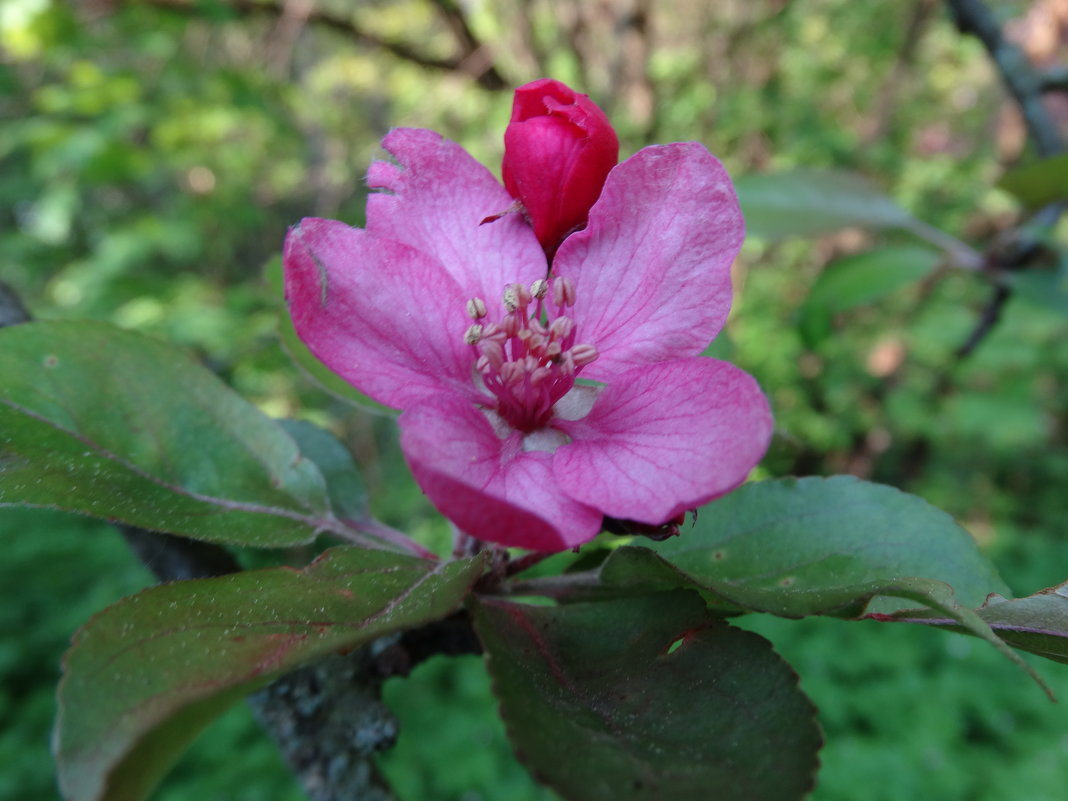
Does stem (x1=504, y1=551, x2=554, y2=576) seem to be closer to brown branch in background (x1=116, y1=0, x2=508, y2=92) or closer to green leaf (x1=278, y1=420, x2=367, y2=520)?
green leaf (x1=278, y1=420, x2=367, y2=520)

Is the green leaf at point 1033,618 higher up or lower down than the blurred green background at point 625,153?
higher up

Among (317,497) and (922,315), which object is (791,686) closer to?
(317,497)

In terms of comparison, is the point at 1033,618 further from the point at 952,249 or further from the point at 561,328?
the point at 952,249

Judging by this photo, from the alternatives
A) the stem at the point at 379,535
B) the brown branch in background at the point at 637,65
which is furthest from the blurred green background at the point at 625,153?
the stem at the point at 379,535

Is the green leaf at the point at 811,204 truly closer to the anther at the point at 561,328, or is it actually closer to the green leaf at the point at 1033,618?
the anther at the point at 561,328

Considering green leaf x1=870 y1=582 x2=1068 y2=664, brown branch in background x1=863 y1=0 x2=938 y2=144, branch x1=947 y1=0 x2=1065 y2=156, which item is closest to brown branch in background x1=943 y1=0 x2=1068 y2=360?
branch x1=947 y1=0 x2=1065 y2=156

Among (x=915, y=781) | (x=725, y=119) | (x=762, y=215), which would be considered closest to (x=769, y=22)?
(x=725, y=119)
